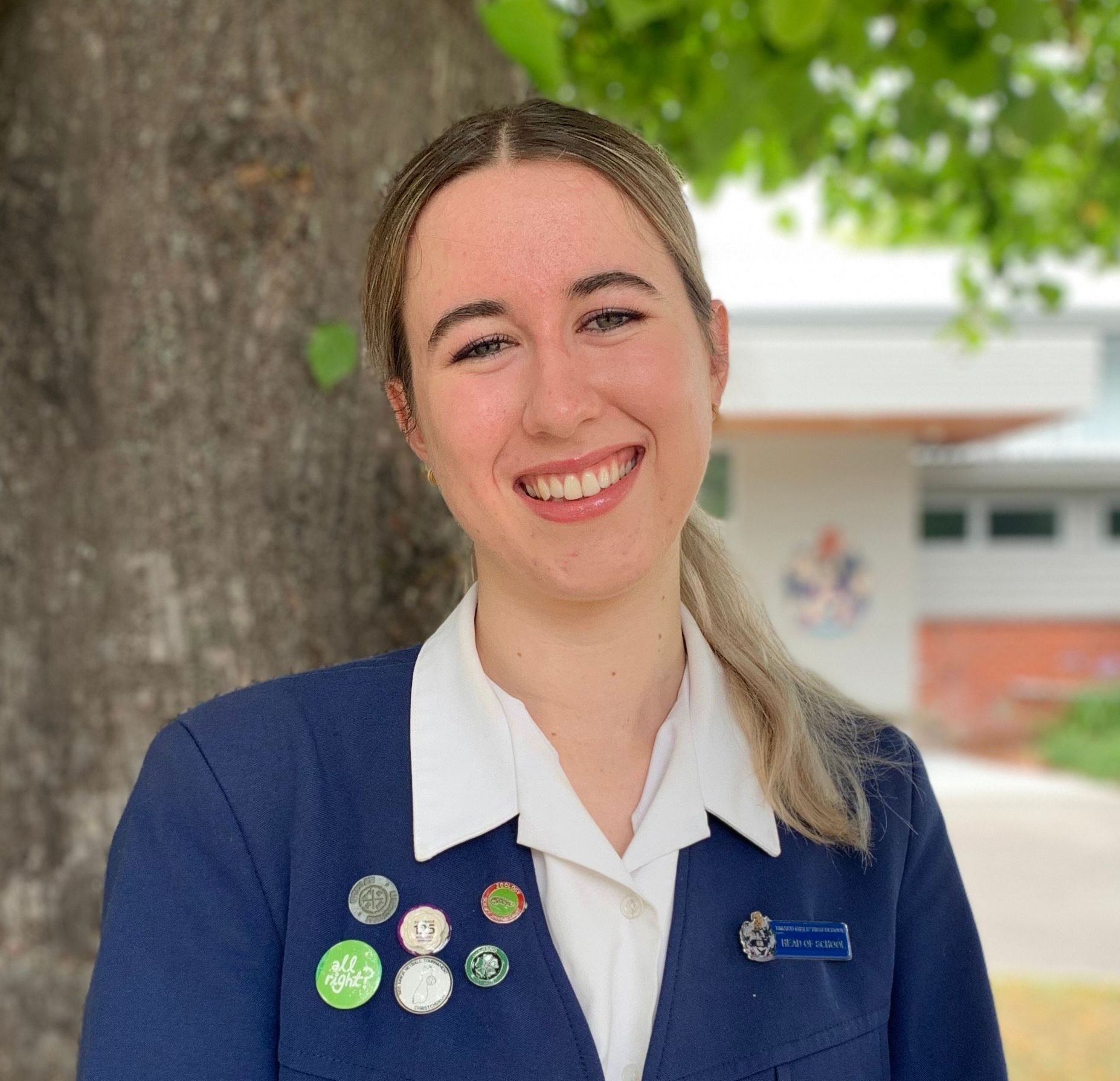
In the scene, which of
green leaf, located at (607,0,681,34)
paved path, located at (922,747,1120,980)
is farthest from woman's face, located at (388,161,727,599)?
paved path, located at (922,747,1120,980)

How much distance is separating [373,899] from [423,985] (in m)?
0.11

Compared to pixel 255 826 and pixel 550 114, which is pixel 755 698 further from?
pixel 550 114

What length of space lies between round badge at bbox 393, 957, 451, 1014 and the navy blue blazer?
0.01 metres

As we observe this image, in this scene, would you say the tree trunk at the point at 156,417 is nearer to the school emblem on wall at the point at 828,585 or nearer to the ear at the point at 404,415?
the ear at the point at 404,415

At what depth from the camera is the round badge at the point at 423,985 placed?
1.46 m

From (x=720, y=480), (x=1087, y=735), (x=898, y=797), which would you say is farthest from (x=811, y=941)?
(x=720, y=480)

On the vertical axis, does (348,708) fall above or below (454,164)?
below

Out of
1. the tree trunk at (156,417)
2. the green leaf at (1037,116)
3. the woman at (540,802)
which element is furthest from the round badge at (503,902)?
the green leaf at (1037,116)

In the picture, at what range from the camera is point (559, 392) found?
1.51 meters

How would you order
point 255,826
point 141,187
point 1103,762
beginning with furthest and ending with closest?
point 1103,762, point 141,187, point 255,826

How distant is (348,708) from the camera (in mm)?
1626

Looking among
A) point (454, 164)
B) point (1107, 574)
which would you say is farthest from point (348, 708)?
point (1107, 574)

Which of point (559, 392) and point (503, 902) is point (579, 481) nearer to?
point (559, 392)

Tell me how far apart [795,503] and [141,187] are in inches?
581
